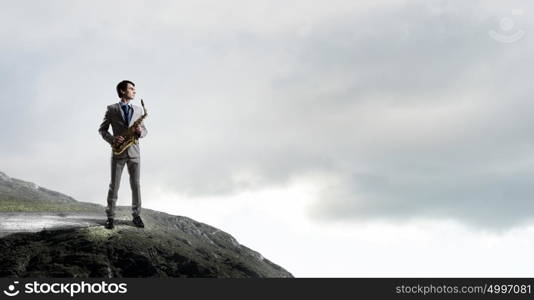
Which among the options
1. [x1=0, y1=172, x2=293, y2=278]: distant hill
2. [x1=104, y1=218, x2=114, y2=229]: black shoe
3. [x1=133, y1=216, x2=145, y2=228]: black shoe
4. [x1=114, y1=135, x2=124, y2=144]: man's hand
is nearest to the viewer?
[x1=0, y1=172, x2=293, y2=278]: distant hill

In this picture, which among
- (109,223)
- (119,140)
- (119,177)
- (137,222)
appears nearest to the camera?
(119,140)

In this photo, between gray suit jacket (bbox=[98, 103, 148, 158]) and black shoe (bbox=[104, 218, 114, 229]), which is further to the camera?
black shoe (bbox=[104, 218, 114, 229])

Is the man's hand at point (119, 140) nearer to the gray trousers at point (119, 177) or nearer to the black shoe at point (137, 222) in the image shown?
the gray trousers at point (119, 177)

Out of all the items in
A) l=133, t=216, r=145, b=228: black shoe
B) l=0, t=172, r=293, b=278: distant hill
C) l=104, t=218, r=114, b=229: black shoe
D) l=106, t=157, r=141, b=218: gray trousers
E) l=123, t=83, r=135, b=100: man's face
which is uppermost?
l=123, t=83, r=135, b=100: man's face

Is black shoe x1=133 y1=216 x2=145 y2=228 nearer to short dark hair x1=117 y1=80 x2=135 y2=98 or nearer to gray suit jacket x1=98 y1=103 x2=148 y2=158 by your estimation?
gray suit jacket x1=98 y1=103 x2=148 y2=158

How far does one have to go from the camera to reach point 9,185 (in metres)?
27.3

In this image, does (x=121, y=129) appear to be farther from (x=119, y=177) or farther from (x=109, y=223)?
(x=109, y=223)

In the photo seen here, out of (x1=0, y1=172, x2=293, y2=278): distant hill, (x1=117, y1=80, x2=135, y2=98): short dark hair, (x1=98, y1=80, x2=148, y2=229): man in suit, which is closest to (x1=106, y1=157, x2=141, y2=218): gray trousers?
(x1=98, y1=80, x2=148, y2=229): man in suit

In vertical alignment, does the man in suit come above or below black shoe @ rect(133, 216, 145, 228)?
above

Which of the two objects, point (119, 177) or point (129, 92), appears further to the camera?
point (119, 177)

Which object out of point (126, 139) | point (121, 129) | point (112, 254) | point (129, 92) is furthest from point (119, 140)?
point (112, 254)

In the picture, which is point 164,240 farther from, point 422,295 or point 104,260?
point 422,295

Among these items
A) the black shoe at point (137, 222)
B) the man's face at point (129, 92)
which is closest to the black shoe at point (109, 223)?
the black shoe at point (137, 222)

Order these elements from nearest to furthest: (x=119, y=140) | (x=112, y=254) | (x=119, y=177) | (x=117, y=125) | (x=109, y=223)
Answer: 1. (x=112, y=254)
2. (x=119, y=140)
3. (x=117, y=125)
4. (x=119, y=177)
5. (x=109, y=223)
